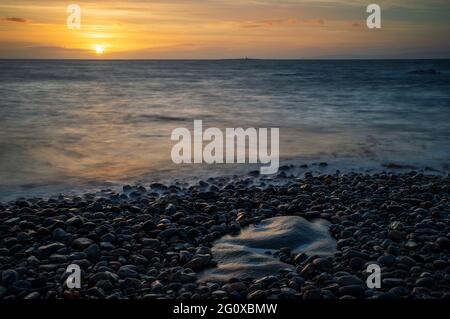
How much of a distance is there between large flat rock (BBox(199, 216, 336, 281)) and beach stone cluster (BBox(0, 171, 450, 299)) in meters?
0.13

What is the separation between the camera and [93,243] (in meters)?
5.36

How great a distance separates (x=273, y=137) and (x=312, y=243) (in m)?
9.14

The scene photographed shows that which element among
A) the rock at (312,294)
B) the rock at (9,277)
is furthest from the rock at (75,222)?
the rock at (312,294)

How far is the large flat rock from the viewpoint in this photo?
4.88 m

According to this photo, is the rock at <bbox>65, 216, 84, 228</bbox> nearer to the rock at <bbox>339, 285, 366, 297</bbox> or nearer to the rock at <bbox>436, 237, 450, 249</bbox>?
the rock at <bbox>339, 285, 366, 297</bbox>

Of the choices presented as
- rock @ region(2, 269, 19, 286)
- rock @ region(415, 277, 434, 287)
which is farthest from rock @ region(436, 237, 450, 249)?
rock @ region(2, 269, 19, 286)

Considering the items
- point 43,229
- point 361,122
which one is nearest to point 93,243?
point 43,229

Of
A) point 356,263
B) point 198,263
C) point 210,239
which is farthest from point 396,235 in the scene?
point 198,263

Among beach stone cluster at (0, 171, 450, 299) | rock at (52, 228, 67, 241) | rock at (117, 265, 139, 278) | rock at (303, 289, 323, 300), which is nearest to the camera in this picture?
rock at (303, 289, 323, 300)

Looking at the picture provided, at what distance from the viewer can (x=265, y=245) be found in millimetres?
5539

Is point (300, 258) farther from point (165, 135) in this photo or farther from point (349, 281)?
point (165, 135)

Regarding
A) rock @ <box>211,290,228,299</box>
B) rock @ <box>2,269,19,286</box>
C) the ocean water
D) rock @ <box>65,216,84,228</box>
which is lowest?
rock @ <box>211,290,228,299</box>

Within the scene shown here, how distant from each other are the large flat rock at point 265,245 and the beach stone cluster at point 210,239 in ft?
0.41
